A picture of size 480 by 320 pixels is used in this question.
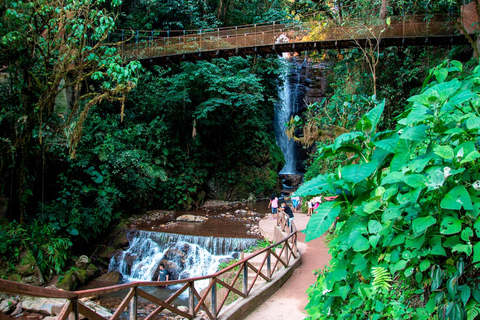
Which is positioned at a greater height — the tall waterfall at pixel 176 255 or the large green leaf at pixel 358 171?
the large green leaf at pixel 358 171

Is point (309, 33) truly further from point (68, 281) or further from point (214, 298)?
point (68, 281)

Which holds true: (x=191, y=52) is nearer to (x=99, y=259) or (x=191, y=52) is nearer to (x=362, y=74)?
(x=362, y=74)

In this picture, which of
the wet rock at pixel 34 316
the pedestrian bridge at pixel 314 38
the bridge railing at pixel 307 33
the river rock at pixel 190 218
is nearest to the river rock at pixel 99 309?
the wet rock at pixel 34 316

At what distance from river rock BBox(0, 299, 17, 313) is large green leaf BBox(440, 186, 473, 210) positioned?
29.5ft

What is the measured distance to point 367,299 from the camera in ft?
7.99

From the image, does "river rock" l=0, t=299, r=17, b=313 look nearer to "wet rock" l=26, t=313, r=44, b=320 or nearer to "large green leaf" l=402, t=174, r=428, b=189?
"wet rock" l=26, t=313, r=44, b=320

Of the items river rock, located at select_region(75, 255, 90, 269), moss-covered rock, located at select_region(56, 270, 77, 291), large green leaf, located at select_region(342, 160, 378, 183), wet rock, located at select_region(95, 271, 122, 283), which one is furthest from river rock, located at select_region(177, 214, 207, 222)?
large green leaf, located at select_region(342, 160, 378, 183)

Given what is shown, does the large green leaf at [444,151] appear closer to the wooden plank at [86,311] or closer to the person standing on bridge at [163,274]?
the wooden plank at [86,311]

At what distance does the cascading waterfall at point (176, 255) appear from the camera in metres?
10.6

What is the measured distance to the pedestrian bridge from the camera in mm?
11586

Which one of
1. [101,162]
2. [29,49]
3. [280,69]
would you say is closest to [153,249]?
[101,162]

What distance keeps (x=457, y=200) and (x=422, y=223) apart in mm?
236

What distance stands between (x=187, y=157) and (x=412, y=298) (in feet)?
54.7

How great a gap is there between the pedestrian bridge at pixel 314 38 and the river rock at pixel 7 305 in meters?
7.26
